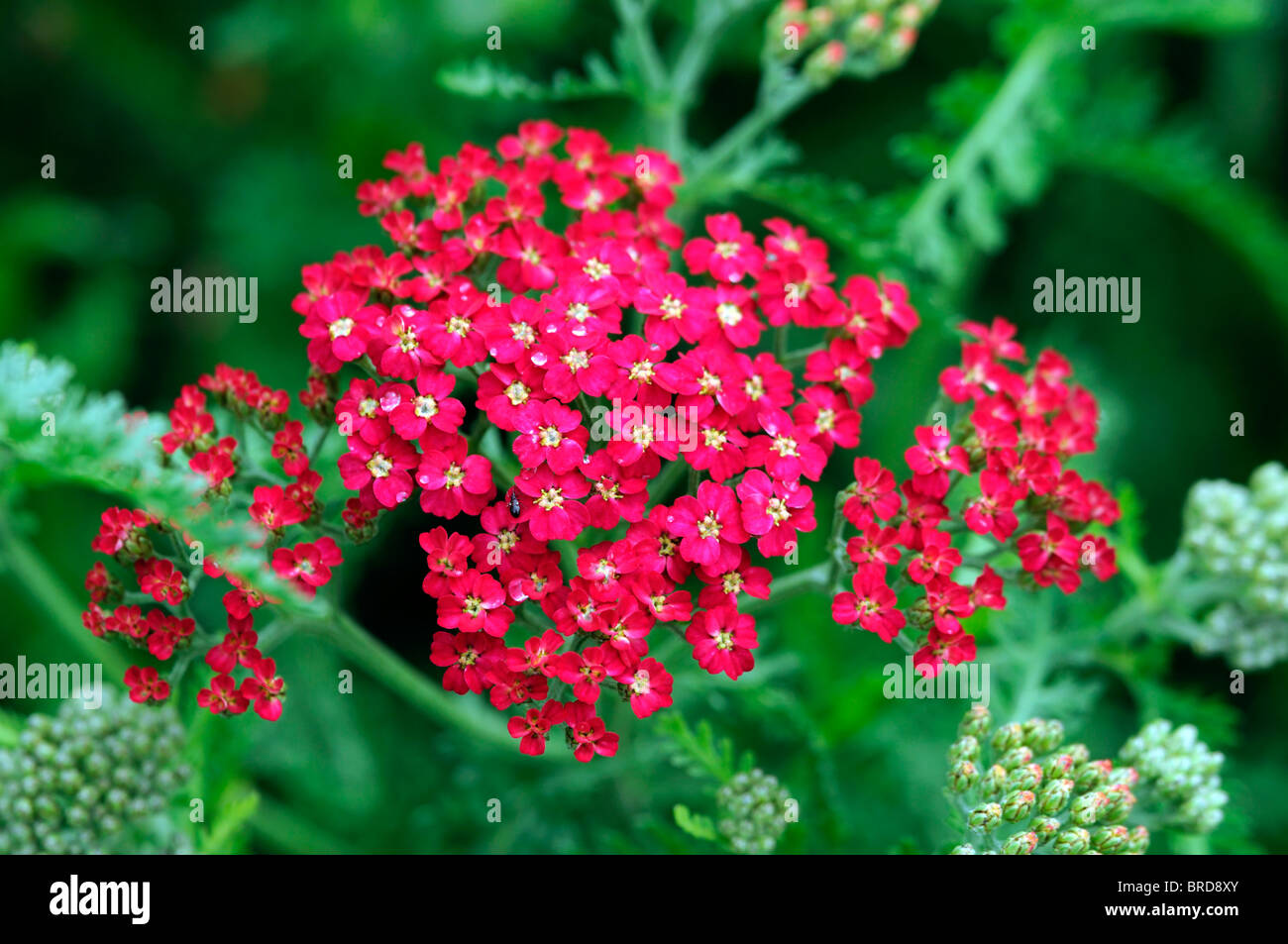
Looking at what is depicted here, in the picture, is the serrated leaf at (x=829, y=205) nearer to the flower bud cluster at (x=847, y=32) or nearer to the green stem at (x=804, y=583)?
the flower bud cluster at (x=847, y=32)

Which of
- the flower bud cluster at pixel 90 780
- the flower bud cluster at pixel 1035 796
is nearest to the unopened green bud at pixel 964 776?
the flower bud cluster at pixel 1035 796

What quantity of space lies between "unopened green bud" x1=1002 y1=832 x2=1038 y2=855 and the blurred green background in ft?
3.76

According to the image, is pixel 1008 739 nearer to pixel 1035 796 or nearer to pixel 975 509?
pixel 1035 796

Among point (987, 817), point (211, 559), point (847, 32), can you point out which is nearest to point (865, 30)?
point (847, 32)

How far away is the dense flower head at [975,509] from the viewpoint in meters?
2.36

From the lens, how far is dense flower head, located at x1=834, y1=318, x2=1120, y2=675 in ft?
7.73

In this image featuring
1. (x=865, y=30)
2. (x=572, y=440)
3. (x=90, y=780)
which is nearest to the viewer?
(x=572, y=440)

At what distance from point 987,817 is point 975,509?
665 mm

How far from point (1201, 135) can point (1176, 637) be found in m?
2.81

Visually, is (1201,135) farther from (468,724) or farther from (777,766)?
(468,724)

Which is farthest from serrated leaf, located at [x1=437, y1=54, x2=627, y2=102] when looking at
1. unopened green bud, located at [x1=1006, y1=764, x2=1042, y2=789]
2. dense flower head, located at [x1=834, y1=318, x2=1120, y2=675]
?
unopened green bud, located at [x1=1006, y1=764, x2=1042, y2=789]

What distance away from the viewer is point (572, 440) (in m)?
2.25

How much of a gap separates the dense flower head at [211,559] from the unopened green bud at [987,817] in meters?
1.48
